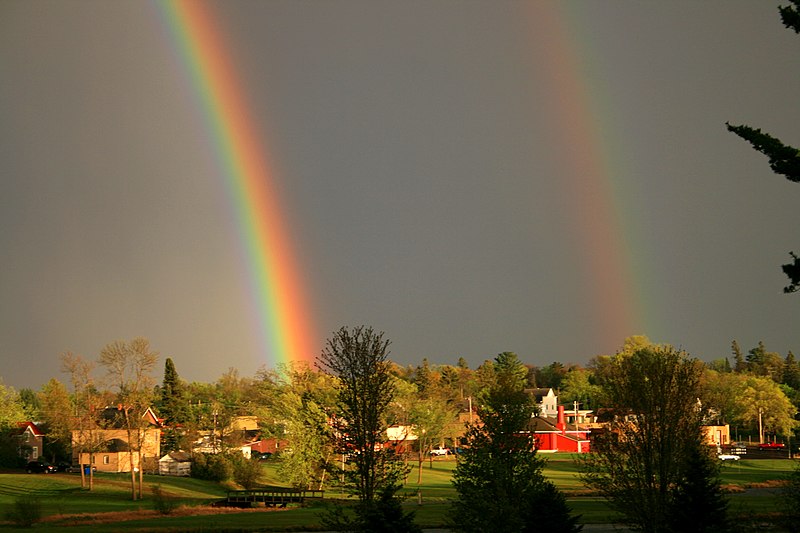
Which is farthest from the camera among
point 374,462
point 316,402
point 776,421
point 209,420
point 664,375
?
point 776,421

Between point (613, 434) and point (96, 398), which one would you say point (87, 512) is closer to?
point (96, 398)

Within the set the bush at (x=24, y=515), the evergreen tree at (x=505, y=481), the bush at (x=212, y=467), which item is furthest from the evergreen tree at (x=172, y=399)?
the evergreen tree at (x=505, y=481)

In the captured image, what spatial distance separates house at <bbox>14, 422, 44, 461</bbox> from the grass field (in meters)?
22.1

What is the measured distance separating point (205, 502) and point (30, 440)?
4974cm

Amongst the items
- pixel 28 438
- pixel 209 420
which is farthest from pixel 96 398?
pixel 28 438

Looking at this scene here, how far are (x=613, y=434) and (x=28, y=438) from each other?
94.5 meters

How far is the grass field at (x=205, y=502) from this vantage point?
49.0 metres

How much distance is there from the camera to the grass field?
1930 inches

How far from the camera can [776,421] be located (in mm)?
134875

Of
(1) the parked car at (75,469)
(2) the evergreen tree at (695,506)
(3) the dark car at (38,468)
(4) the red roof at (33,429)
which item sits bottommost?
(1) the parked car at (75,469)

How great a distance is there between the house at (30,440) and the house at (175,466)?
21060mm

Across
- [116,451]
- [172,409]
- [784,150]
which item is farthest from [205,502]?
[784,150]

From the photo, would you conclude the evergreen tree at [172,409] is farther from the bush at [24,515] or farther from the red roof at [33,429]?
the bush at [24,515]

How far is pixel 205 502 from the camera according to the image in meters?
67.6
